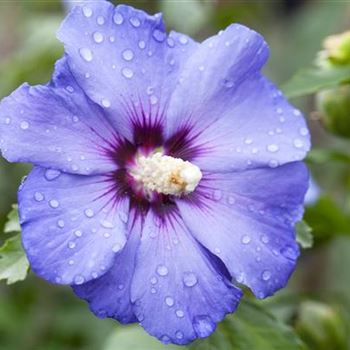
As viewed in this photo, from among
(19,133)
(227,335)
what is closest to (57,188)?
(19,133)

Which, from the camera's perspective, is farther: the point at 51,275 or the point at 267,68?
the point at 267,68

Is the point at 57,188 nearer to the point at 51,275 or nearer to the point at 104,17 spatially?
the point at 51,275

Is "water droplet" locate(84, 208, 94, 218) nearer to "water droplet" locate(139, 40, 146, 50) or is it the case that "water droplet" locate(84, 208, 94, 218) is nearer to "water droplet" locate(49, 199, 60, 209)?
"water droplet" locate(49, 199, 60, 209)

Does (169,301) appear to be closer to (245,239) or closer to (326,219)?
(245,239)

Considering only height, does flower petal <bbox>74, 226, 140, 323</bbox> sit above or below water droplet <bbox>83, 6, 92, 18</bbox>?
below

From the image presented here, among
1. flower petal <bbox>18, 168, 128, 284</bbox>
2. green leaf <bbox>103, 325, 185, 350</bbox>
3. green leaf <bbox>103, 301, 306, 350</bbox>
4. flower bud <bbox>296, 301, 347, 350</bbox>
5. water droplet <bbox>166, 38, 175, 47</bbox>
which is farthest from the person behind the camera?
flower bud <bbox>296, 301, 347, 350</bbox>

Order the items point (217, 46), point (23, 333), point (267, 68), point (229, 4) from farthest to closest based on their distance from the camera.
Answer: point (267, 68) < point (229, 4) < point (23, 333) < point (217, 46)

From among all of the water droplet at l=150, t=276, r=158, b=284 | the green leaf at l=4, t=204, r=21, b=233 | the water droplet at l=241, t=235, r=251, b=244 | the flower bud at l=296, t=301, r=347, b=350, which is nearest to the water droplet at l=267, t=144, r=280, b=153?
the water droplet at l=241, t=235, r=251, b=244

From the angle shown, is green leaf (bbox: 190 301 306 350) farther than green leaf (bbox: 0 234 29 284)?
Yes
